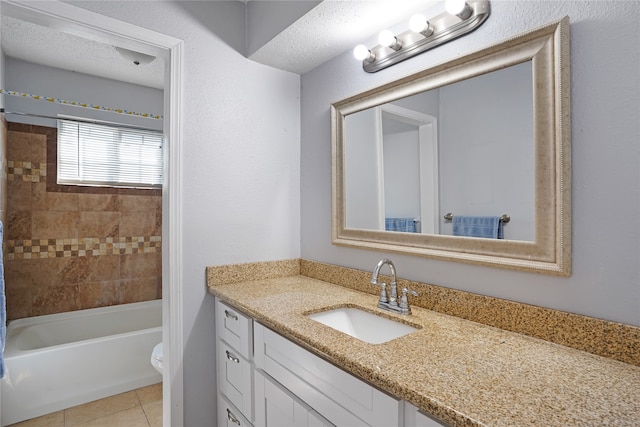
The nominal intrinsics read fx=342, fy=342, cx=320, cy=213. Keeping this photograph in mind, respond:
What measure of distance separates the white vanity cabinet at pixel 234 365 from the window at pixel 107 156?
2053 millimetres

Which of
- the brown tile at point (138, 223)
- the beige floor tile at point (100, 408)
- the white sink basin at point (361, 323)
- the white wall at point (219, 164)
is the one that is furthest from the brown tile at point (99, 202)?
the white sink basin at point (361, 323)

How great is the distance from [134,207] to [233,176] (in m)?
1.84

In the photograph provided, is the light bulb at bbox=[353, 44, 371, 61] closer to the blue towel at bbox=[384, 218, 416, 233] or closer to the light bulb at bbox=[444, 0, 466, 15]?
the light bulb at bbox=[444, 0, 466, 15]

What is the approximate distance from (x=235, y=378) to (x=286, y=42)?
1.63 metres

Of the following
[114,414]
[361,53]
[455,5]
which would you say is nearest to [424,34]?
[455,5]

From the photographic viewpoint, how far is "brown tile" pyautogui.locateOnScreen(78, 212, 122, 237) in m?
2.94

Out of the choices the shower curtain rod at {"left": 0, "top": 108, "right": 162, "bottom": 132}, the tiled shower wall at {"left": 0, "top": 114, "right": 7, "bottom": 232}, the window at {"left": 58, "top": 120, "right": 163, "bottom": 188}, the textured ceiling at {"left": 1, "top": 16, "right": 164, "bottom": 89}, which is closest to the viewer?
the textured ceiling at {"left": 1, "top": 16, "right": 164, "bottom": 89}

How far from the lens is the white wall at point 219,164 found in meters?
1.70

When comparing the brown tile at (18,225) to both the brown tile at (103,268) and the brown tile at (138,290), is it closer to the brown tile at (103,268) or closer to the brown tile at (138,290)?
the brown tile at (103,268)

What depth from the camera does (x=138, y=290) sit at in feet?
10.5

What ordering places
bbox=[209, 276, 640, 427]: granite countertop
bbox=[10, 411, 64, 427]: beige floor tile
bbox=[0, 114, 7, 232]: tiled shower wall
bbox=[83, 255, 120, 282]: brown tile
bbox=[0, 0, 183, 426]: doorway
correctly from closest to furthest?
bbox=[209, 276, 640, 427]: granite countertop < bbox=[0, 0, 183, 426]: doorway < bbox=[10, 411, 64, 427]: beige floor tile < bbox=[0, 114, 7, 232]: tiled shower wall < bbox=[83, 255, 120, 282]: brown tile

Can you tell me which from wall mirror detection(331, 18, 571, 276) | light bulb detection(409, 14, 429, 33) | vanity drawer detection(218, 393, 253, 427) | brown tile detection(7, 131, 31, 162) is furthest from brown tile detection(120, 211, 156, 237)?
light bulb detection(409, 14, 429, 33)

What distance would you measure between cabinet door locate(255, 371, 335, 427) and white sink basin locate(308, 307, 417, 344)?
11.8 inches

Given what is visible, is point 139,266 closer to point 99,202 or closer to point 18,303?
point 99,202
